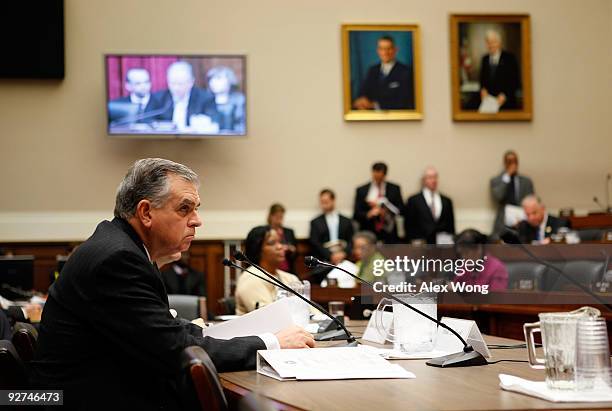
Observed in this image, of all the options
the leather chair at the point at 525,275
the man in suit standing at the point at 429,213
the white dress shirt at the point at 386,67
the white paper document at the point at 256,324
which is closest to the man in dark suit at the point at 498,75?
the white dress shirt at the point at 386,67

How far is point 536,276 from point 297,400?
15.7 ft

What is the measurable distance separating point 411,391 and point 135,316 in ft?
2.62

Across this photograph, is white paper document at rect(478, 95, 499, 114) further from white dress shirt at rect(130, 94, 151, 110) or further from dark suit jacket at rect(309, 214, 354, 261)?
white dress shirt at rect(130, 94, 151, 110)

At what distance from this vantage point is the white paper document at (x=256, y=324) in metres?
3.15

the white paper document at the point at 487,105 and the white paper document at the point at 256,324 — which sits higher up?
the white paper document at the point at 487,105

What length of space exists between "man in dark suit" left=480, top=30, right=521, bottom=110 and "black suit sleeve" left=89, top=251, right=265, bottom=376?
10.3 meters

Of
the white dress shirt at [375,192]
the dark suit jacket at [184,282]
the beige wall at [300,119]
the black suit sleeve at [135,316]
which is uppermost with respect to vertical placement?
the beige wall at [300,119]

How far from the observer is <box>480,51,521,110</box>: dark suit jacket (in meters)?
12.4

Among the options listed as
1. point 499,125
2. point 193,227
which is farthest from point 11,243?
point 193,227

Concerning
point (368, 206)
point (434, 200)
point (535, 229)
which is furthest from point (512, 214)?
point (368, 206)

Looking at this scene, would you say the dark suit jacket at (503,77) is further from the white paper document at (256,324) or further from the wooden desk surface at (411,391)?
the wooden desk surface at (411,391)

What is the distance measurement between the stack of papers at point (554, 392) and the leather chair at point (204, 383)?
76 cm

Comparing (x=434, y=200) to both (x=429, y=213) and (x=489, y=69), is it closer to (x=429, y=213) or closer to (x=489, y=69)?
(x=429, y=213)

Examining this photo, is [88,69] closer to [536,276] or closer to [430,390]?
[536,276]
